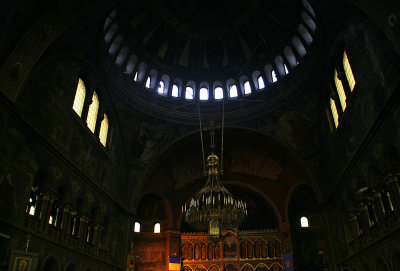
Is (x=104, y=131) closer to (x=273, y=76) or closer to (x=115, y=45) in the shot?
(x=115, y=45)

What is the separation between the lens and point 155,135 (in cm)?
2119

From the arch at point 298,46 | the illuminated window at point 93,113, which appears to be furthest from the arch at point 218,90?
the illuminated window at point 93,113

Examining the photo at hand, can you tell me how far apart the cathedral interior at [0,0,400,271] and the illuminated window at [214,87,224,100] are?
0.10 meters

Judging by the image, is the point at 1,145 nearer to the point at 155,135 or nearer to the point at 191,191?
the point at 155,135

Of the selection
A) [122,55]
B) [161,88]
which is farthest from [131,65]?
[161,88]

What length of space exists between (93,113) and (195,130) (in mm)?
7205

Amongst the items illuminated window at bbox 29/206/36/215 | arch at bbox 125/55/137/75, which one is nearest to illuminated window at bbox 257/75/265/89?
arch at bbox 125/55/137/75

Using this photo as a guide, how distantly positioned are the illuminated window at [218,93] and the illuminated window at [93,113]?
28.6 ft

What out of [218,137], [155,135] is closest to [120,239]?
[155,135]

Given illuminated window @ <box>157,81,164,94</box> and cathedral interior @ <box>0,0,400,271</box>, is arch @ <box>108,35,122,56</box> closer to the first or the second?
cathedral interior @ <box>0,0,400,271</box>

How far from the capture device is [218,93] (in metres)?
23.3

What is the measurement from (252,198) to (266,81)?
9.21 meters

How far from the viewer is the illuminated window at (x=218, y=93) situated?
75.8 ft

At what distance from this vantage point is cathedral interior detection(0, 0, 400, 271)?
10625 millimetres
